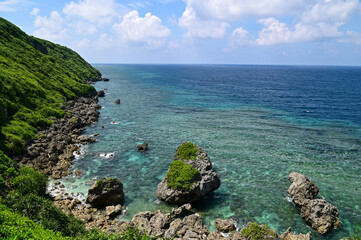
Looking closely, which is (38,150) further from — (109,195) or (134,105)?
(134,105)

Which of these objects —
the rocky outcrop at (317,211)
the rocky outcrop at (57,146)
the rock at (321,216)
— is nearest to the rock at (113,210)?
the rocky outcrop at (57,146)

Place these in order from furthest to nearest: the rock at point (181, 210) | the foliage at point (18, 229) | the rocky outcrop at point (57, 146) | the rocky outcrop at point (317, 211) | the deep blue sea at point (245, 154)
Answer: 1. the rocky outcrop at point (57, 146)
2. the deep blue sea at point (245, 154)
3. the rock at point (181, 210)
4. the rocky outcrop at point (317, 211)
5. the foliage at point (18, 229)

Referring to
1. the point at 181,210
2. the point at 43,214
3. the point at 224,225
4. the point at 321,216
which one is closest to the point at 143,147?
the point at 181,210

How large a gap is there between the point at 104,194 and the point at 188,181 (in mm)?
12996

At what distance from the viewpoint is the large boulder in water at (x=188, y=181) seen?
34469 mm

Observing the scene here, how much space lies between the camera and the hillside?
164 feet

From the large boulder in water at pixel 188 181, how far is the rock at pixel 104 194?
670 cm

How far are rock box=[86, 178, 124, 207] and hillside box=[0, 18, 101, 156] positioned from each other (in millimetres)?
21807

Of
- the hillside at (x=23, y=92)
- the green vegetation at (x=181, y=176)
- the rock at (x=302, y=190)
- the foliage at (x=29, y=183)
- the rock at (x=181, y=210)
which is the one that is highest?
the hillside at (x=23, y=92)

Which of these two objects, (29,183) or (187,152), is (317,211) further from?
(29,183)

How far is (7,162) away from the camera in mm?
35594

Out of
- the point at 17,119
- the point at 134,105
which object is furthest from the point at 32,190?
the point at 134,105

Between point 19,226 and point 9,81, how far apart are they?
62732mm

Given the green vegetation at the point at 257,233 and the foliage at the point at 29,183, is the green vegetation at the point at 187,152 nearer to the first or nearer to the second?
the green vegetation at the point at 257,233
